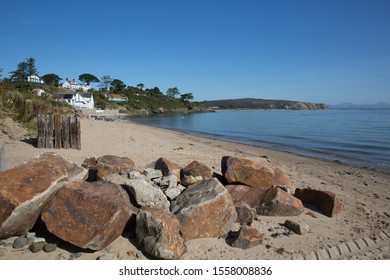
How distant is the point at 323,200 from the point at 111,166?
15.6ft

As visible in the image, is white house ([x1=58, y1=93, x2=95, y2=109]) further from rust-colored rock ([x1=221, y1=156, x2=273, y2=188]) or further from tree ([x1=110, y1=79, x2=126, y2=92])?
rust-colored rock ([x1=221, y1=156, x2=273, y2=188])

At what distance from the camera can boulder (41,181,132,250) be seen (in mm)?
3859

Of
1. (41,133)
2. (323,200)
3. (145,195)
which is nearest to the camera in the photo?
(145,195)

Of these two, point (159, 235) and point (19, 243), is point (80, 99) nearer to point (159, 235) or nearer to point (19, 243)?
point (19, 243)

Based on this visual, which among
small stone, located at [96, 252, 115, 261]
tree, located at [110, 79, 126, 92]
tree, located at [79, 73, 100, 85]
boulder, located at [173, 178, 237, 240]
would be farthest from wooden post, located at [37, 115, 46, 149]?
tree, located at [79, 73, 100, 85]

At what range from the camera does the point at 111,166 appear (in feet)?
19.3

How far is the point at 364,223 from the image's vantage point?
5531mm

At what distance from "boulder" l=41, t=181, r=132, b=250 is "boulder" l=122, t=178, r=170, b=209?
469mm

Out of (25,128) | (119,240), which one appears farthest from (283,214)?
(25,128)

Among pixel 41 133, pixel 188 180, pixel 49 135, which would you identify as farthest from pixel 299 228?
pixel 41 133

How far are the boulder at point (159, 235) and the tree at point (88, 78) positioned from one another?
129 m

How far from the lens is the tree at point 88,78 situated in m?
121
